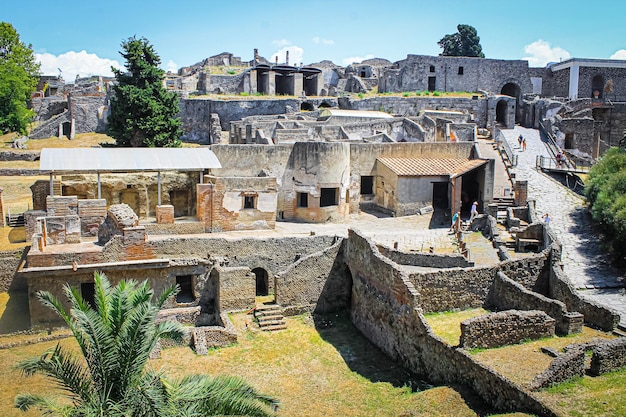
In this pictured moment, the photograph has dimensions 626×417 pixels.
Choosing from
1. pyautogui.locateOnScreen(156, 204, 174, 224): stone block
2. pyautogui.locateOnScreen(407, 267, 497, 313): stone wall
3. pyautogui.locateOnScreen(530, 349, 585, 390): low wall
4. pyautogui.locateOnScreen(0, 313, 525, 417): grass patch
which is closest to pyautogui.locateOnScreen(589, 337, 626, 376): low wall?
pyautogui.locateOnScreen(530, 349, 585, 390): low wall

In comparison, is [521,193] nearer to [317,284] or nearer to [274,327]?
[317,284]

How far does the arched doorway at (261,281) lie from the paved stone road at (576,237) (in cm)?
1008

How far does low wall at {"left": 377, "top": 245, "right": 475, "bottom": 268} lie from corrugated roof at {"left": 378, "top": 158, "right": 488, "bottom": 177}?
877cm

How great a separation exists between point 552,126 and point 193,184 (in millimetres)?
25983

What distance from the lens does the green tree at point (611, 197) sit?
21203 mm

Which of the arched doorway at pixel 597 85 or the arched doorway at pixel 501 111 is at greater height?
the arched doorway at pixel 597 85

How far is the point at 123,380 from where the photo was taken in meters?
10.0

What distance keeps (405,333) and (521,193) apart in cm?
1345

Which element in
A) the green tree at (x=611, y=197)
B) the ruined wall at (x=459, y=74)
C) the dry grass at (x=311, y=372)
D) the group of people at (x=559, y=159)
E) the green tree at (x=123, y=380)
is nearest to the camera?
the green tree at (x=123, y=380)

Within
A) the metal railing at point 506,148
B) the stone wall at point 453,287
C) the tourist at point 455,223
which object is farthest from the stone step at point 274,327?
the metal railing at point 506,148

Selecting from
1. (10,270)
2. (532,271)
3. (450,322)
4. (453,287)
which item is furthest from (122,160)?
(532,271)

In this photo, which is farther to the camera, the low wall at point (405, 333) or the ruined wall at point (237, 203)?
the ruined wall at point (237, 203)

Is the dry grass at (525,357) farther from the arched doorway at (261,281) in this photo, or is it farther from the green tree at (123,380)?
the arched doorway at (261,281)

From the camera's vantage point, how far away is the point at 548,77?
169 ft
